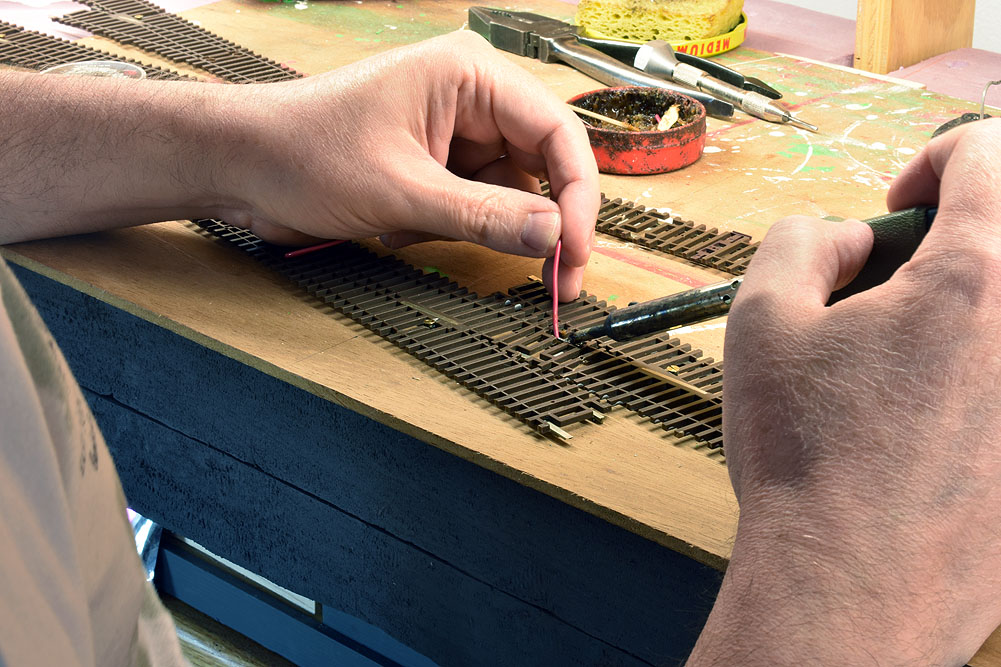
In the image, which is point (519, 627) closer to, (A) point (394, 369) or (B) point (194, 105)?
(A) point (394, 369)

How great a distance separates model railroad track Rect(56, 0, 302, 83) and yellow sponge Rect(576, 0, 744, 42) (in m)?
0.72

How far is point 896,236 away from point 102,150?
3.55ft

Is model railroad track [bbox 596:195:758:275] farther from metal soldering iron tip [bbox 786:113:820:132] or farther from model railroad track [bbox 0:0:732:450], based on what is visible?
metal soldering iron tip [bbox 786:113:820:132]

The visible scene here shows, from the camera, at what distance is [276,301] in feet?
4.35

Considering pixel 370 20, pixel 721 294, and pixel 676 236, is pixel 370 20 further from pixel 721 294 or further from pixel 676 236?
pixel 721 294

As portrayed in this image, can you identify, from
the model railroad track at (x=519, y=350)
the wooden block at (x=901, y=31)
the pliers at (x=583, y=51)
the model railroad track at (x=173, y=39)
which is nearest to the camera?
the model railroad track at (x=519, y=350)

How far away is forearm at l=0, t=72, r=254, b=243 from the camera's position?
139cm

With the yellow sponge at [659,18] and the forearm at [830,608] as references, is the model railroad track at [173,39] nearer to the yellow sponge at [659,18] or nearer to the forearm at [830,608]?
the yellow sponge at [659,18]

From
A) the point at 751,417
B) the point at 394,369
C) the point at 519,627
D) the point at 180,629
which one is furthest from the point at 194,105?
the point at 180,629

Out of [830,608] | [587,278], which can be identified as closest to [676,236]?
[587,278]

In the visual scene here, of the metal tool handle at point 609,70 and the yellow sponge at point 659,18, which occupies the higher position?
the yellow sponge at point 659,18

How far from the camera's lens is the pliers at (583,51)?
196 cm

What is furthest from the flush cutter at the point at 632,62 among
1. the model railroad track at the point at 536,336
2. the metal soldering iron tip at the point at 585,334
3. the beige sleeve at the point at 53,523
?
the beige sleeve at the point at 53,523

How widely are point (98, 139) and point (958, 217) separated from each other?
3.77 ft
